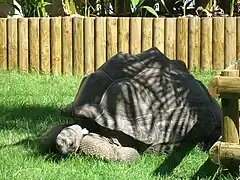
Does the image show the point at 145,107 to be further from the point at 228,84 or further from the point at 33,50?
the point at 33,50

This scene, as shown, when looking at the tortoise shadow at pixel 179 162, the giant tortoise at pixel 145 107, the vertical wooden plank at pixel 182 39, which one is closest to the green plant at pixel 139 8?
the vertical wooden plank at pixel 182 39

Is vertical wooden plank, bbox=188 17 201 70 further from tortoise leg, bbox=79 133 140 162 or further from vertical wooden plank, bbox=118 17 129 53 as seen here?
tortoise leg, bbox=79 133 140 162

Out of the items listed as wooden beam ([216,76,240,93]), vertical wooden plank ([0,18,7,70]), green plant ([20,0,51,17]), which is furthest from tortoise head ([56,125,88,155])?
green plant ([20,0,51,17])

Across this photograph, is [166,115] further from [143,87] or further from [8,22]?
[8,22]

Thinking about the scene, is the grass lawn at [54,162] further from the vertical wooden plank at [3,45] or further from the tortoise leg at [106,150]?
the vertical wooden plank at [3,45]

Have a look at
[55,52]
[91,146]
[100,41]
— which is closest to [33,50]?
[55,52]

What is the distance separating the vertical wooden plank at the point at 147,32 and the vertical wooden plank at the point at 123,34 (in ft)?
0.74

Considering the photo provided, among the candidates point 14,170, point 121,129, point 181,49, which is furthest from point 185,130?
point 181,49

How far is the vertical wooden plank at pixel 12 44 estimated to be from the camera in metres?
9.31

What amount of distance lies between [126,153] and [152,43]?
15.0 ft

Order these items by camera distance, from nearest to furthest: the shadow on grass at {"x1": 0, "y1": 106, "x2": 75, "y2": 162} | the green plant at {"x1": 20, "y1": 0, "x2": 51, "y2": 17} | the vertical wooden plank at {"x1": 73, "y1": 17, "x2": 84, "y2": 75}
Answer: the shadow on grass at {"x1": 0, "y1": 106, "x2": 75, "y2": 162}, the vertical wooden plank at {"x1": 73, "y1": 17, "x2": 84, "y2": 75}, the green plant at {"x1": 20, "y1": 0, "x2": 51, "y2": 17}

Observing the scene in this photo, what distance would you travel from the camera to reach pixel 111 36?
9.16 meters

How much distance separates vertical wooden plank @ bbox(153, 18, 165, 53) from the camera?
9.12 m

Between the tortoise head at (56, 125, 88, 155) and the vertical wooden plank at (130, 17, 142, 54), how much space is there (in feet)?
14.5
